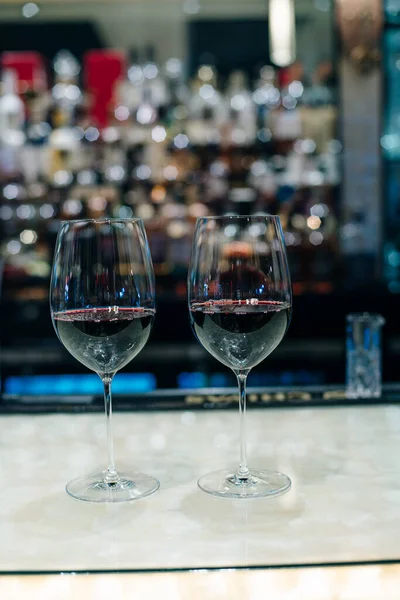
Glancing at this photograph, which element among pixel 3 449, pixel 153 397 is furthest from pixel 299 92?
pixel 3 449

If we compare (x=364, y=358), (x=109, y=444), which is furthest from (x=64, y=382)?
(x=109, y=444)

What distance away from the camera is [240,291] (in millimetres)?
712

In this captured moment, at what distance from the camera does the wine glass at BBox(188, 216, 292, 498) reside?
28.0 inches

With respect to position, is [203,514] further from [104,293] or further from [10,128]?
[10,128]

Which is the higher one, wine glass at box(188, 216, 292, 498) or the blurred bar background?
the blurred bar background

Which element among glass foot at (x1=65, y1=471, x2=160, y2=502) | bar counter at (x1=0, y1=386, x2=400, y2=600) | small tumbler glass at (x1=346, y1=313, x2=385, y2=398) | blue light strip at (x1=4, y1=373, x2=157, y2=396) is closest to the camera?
bar counter at (x1=0, y1=386, x2=400, y2=600)

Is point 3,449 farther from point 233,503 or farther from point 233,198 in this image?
point 233,198

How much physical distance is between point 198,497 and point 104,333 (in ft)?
0.56

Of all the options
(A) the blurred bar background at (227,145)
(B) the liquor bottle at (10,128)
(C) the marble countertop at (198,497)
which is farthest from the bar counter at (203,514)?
(B) the liquor bottle at (10,128)

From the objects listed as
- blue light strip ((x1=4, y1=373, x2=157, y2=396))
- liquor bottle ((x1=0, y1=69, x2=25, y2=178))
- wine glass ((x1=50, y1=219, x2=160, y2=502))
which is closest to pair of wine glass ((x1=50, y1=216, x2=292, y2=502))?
wine glass ((x1=50, y1=219, x2=160, y2=502))

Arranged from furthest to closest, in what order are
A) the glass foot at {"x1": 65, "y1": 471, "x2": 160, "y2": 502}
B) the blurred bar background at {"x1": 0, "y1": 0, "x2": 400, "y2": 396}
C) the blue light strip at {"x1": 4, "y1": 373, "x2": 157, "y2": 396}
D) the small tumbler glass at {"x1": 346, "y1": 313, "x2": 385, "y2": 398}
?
the blurred bar background at {"x1": 0, "y1": 0, "x2": 400, "y2": 396}
the blue light strip at {"x1": 4, "y1": 373, "x2": 157, "y2": 396}
the small tumbler glass at {"x1": 346, "y1": 313, "x2": 385, "y2": 398}
the glass foot at {"x1": 65, "y1": 471, "x2": 160, "y2": 502}

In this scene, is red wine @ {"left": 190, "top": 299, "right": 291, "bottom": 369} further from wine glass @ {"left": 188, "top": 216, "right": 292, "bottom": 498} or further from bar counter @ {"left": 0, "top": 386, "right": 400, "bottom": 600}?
bar counter @ {"left": 0, "top": 386, "right": 400, "bottom": 600}

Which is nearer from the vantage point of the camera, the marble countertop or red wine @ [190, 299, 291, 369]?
the marble countertop

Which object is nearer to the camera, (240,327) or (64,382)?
(240,327)
